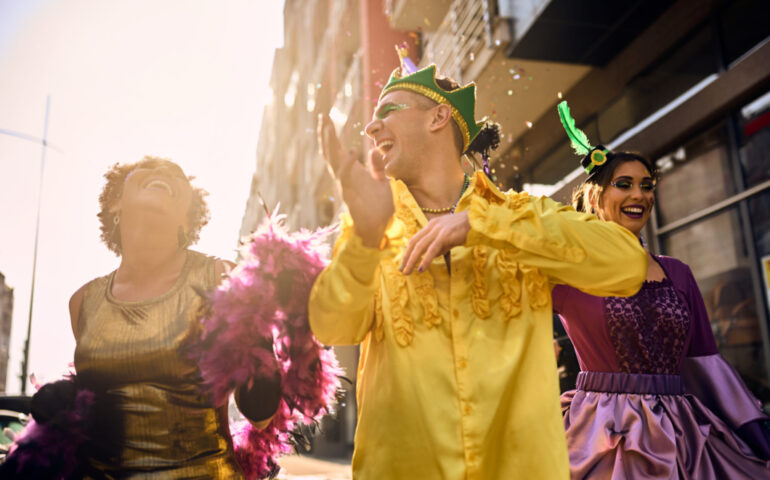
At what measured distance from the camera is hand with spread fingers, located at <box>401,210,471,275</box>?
173cm

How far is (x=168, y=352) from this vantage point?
6.45 feet

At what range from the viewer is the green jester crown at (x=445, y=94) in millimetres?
2312

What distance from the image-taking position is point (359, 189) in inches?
65.6

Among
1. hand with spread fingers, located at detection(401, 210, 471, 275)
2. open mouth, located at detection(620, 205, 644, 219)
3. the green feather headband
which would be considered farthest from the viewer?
the green feather headband

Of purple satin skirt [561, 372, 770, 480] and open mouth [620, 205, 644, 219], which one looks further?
open mouth [620, 205, 644, 219]

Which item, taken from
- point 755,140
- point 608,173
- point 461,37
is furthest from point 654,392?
point 461,37

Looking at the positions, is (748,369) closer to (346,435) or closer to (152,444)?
(152,444)

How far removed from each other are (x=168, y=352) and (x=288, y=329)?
0.41 meters

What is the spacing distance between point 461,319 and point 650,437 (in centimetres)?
131

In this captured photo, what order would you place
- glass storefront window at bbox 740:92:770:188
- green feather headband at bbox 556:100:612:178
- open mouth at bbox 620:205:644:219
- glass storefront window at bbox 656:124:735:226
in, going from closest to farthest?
open mouth at bbox 620:205:644:219 → green feather headband at bbox 556:100:612:178 → glass storefront window at bbox 740:92:770:188 → glass storefront window at bbox 656:124:735:226

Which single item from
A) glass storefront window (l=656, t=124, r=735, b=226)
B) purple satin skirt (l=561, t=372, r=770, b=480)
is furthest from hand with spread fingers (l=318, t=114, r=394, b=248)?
glass storefront window (l=656, t=124, r=735, b=226)

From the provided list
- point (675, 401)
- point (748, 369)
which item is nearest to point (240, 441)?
point (675, 401)

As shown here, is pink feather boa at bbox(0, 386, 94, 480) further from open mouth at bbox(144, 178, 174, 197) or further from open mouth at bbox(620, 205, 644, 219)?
open mouth at bbox(620, 205, 644, 219)

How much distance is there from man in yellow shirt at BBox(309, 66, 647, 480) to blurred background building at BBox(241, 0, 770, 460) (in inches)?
75.5
